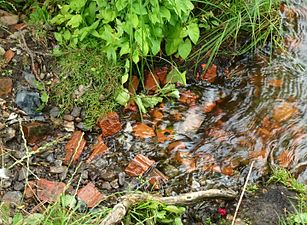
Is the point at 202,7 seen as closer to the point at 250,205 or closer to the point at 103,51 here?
the point at 103,51

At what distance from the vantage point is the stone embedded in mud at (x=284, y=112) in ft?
11.4

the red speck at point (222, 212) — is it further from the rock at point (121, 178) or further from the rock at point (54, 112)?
the rock at point (54, 112)

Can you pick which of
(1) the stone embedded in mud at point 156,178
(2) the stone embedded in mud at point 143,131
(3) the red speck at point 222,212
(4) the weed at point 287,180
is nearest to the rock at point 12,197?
(1) the stone embedded in mud at point 156,178

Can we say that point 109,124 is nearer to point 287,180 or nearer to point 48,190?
point 48,190

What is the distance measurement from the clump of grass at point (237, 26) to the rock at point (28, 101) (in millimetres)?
1093

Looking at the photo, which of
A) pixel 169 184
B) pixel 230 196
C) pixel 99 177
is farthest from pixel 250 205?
pixel 99 177

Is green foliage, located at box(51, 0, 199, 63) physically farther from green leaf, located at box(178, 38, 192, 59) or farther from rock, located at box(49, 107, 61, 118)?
rock, located at box(49, 107, 61, 118)

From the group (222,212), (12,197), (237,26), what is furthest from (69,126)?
(237,26)

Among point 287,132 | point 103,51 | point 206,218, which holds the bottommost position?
point 206,218

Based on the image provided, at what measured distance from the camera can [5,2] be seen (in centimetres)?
345

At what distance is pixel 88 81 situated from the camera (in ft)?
10.8

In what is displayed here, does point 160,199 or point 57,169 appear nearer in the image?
point 160,199

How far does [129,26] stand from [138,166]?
2.69 ft

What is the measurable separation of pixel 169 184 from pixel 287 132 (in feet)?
2.94
